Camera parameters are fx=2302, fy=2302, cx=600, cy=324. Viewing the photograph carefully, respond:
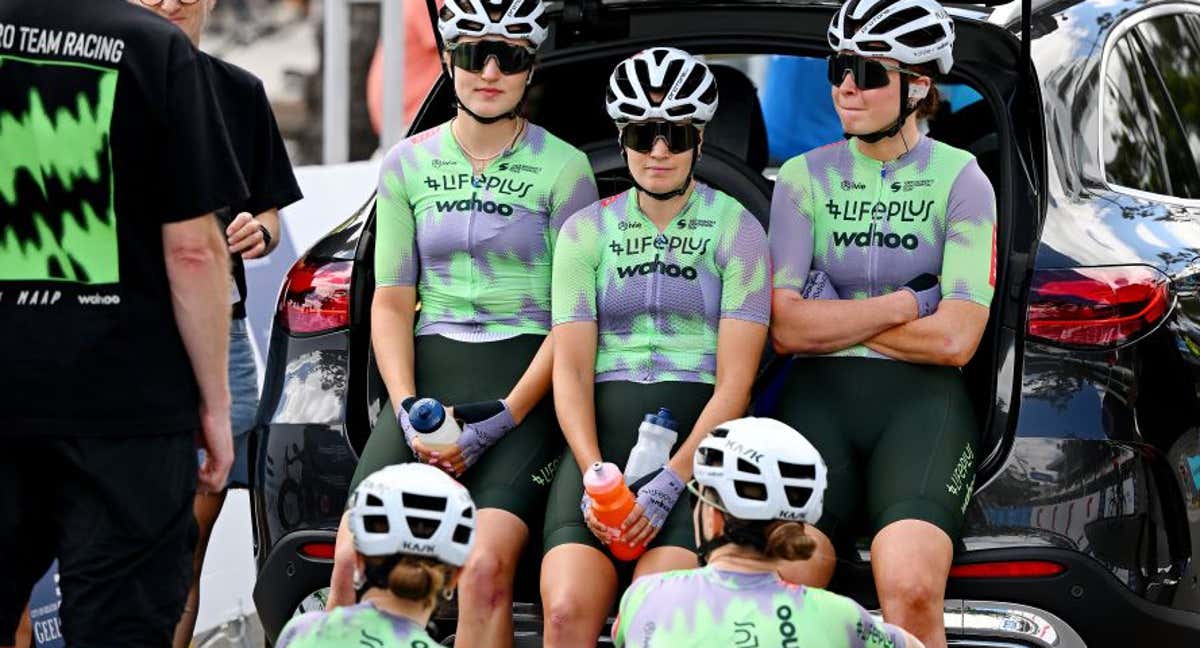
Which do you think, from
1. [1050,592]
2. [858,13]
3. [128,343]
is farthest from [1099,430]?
[128,343]

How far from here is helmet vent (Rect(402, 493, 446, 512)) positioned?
14.8ft

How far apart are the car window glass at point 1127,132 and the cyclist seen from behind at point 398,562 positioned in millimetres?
2169

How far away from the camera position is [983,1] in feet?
19.1

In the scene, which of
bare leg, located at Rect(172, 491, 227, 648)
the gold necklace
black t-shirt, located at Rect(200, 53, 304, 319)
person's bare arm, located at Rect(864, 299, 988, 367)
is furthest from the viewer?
bare leg, located at Rect(172, 491, 227, 648)

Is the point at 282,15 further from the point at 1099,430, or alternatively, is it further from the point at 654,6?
the point at 1099,430

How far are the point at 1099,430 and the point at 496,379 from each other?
1.51 m

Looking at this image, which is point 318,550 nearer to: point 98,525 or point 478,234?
point 478,234

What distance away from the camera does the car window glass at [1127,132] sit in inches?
234

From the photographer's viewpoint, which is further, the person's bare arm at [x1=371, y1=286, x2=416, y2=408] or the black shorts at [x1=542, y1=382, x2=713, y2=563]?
the person's bare arm at [x1=371, y1=286, x2=416, y2=408]

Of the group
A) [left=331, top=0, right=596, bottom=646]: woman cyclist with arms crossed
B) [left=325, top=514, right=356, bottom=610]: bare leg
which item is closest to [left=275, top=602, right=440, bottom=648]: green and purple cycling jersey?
[left=325, top=514, right=356, bottom=610]: bare leg

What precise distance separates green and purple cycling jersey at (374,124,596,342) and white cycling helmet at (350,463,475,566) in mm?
1352

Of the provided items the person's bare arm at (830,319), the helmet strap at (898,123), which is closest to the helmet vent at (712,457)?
the person's bare arm at (830,319)

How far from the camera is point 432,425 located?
5574 millimetres

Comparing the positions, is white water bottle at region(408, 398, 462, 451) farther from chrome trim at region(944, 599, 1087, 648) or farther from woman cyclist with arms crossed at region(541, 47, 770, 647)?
chrome trim at region(944, 599, 1087, 648)
